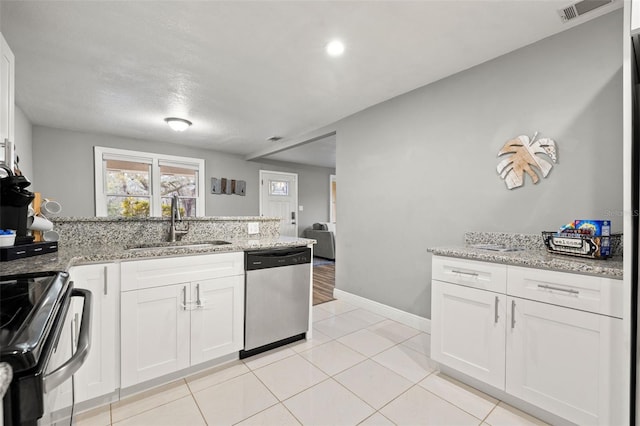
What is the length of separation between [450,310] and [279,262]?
4.17 ft

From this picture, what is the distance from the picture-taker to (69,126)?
165 inches

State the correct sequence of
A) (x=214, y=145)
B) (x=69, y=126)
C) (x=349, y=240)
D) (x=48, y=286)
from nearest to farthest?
(x=48, y=286) → (x=349, y=240) → (x=69, y=126) → (x=214, y=145)

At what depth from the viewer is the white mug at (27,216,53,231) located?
1607mm

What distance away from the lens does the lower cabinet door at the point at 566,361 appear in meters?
1.31

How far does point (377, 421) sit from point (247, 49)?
8.63 ft

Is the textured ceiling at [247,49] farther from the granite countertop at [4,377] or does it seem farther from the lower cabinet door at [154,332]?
the granite countertop at [4,377]

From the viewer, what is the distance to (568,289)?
4.68 ft

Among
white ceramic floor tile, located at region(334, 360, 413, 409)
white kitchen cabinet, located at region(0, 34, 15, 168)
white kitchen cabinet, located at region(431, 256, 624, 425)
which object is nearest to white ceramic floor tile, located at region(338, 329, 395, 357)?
white ceramic floor tile, located at region(334, 360, 413, 409)

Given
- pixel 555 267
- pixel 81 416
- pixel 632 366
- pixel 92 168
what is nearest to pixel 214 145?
pixel 92 168

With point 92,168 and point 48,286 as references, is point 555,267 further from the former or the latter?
point 92,168

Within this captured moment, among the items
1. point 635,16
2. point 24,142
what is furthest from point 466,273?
point 24,142

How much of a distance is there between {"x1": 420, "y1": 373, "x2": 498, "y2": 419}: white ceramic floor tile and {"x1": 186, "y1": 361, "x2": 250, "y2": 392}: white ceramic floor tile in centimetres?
126

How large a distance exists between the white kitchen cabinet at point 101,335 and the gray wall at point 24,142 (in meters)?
3.09

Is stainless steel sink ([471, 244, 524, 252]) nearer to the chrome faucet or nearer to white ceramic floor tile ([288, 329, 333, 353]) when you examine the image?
white ceramic floor tile ([288, 329, 333, 353])
